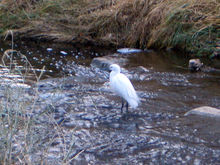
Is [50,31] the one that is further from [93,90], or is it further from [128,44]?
[93,90]

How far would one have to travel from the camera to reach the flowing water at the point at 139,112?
3.38 metres

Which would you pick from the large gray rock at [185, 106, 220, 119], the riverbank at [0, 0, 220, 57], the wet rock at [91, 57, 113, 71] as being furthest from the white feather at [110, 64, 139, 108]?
the riverbank at [0, 0, 220, 57]

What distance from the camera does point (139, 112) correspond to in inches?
177

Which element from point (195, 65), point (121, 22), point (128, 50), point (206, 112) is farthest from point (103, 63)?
point (206, 112)

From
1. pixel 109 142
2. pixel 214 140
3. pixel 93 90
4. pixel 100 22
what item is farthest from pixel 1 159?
pixel 100 22

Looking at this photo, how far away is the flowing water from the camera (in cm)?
338

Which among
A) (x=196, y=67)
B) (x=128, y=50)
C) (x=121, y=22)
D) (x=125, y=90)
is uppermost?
(x=121, y=22)

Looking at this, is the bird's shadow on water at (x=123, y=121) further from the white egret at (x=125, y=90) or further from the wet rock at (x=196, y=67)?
the wet rock at (x=196, y=67)

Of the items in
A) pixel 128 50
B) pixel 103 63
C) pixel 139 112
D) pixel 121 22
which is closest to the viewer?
pixel 139 112

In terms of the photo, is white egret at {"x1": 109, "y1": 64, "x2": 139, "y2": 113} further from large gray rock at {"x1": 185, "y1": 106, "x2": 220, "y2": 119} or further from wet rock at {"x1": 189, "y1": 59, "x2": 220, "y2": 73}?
wet rock at {"x1": 189, "y1": 59, "x2": 220, "y2": 73}

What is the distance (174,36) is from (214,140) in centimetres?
421

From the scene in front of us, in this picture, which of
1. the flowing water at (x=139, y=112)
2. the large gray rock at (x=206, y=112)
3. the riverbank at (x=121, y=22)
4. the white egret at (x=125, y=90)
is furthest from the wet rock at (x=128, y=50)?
the large gray rock at (x=206, y=112)

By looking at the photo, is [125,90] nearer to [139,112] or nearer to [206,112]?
[139,112]

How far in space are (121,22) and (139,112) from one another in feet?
14.7
